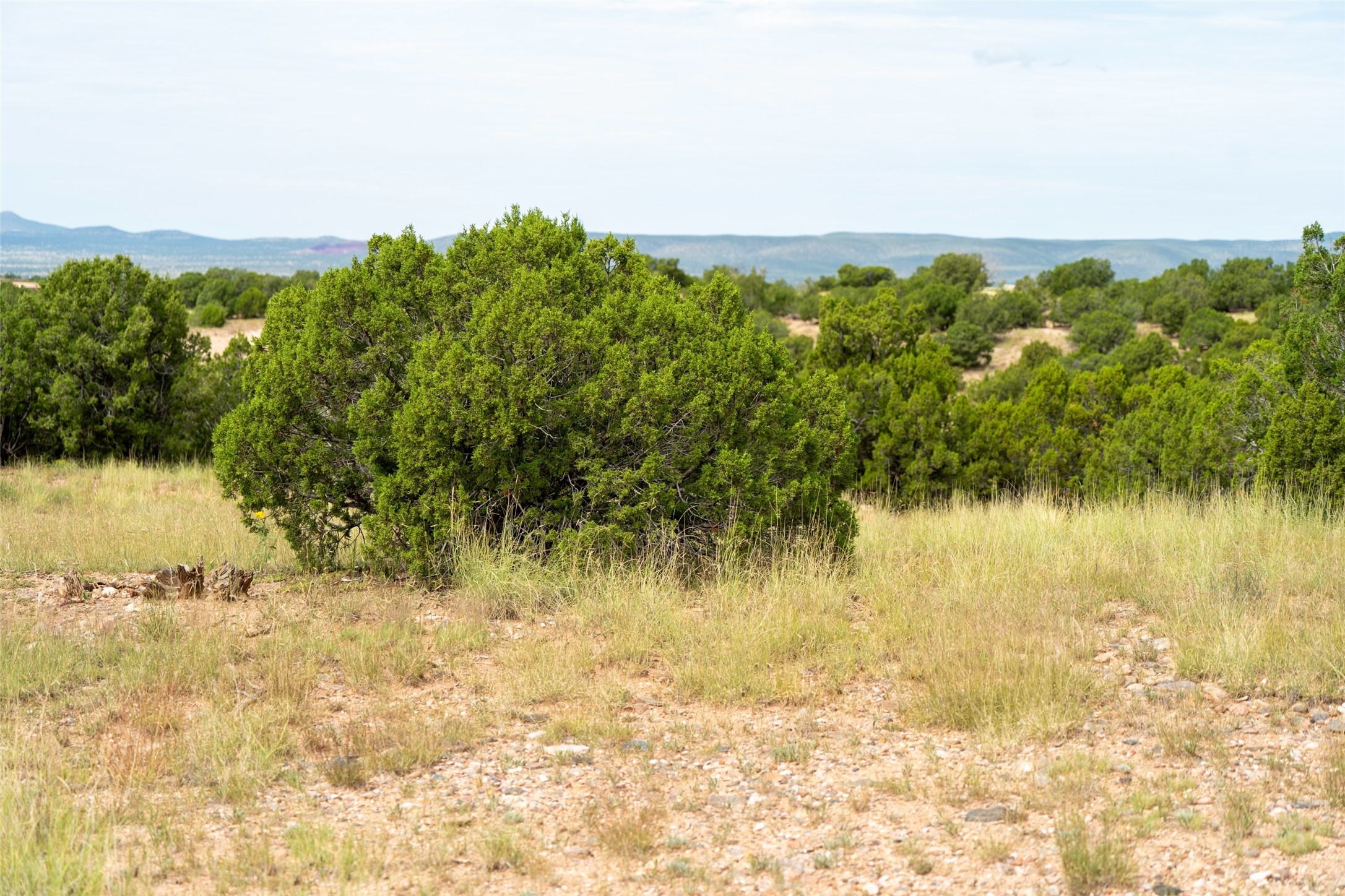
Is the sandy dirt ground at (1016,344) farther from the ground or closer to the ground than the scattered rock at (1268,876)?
farther from the ground

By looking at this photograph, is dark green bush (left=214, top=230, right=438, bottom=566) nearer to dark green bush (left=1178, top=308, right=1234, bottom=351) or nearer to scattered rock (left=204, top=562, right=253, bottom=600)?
scattered rock (left=204, top=562, right=253, bottom=600)

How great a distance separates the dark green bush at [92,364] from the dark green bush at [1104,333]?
30.6 metres

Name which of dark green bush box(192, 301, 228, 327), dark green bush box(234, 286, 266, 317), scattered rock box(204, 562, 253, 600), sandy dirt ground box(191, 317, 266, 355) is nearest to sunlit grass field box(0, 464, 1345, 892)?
scattered rock box(204, 562, 253, 600)

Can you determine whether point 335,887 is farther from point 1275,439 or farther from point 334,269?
point 1275,439

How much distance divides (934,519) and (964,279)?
49192mm

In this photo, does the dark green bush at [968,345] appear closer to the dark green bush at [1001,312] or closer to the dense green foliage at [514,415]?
the dark green bush at [1001,312]

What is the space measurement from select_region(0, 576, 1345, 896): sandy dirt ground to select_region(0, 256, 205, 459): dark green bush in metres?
10.0

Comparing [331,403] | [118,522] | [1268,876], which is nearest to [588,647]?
[331,403]

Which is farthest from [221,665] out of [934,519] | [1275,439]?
[1275,439]

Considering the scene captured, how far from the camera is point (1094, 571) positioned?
6.82 m

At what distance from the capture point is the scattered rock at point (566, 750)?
438 centimetres

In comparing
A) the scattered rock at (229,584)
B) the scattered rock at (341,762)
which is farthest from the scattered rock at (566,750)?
the scattered rock at (229,584)

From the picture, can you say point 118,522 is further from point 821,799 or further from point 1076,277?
point 1076,277

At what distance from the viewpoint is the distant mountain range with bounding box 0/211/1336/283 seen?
4626 inches
